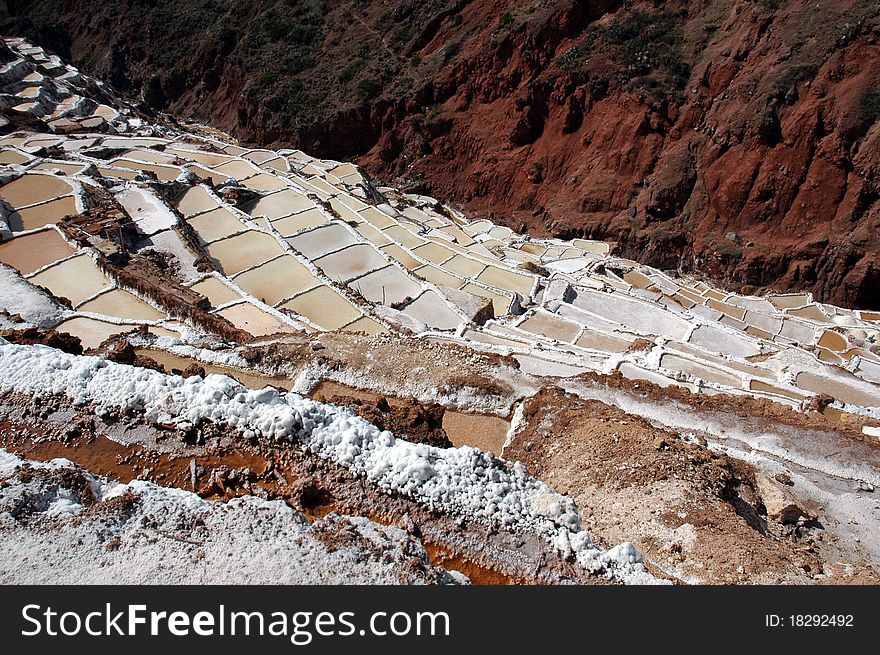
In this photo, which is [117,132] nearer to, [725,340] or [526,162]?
[526,162]

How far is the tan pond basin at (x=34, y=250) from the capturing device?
53.8 feet

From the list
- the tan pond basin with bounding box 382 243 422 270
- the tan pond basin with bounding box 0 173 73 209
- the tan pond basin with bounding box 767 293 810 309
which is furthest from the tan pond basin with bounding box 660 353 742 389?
the tan pond basin with bounding box 0 173 73 209

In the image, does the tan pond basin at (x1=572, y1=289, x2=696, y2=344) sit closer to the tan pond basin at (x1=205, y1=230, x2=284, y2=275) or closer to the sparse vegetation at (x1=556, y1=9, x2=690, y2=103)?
the tan pond basin at (x1=205, y1=230, x2=284, y2=275)

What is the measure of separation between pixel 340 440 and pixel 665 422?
247 inches

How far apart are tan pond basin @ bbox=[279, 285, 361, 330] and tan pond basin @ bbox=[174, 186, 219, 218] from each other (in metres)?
7.96

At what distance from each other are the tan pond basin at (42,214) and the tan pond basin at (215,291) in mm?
5856

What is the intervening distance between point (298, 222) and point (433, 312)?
26.4 ft

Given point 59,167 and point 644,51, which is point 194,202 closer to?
point 59,167

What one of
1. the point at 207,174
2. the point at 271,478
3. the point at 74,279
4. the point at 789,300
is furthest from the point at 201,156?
the point at 789,300

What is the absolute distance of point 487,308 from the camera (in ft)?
61.6

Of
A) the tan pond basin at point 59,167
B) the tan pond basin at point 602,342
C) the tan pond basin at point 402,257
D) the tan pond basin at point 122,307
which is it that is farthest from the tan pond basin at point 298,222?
the tan pond basin at point 602,342

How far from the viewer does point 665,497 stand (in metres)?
7.47

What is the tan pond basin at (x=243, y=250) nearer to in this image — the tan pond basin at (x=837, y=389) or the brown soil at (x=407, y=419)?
the brown soil at (x=407, y=419)

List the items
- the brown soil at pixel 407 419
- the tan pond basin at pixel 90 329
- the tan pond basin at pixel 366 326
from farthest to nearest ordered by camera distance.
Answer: the tan pond basin at pixel 366 326, the tan pond basin at pixel 90 329, the brown soil at pixel 407 419
